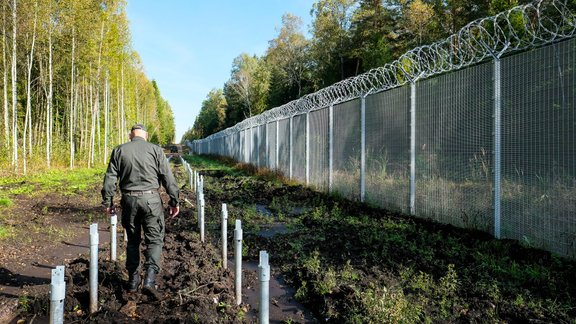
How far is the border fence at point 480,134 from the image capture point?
5410 millimetres

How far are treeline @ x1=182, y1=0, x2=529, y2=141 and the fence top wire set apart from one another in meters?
12.8

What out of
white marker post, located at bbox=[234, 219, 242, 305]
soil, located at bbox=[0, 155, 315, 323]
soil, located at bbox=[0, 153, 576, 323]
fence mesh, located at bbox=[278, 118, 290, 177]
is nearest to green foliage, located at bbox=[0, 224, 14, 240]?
soil, located at bbox=[0, 155, 315, 323]

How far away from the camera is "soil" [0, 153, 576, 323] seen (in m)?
3.96

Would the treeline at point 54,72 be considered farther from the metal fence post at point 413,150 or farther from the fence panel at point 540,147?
the fence panel at point 540,147

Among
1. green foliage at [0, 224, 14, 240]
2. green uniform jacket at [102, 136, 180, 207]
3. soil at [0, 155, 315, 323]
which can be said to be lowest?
soil at [0, 155, 315, 323]

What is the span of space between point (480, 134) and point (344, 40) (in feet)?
119

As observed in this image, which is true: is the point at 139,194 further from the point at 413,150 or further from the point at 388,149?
the point at 388,149

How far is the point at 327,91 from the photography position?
40.5 ft

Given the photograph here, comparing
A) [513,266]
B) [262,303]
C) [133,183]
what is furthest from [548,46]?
[133,183]

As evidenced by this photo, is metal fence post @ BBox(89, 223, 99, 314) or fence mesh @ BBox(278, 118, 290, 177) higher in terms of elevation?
fence mesh @ BBox(278, 118, 290, 177)

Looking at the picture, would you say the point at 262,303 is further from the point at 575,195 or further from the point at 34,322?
the point at 575,195

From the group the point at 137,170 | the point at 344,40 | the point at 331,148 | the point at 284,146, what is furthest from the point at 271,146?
the point at 344,40

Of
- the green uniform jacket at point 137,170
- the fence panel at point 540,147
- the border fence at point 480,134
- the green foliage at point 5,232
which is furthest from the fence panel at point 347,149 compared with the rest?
the green foliage at point 5,232

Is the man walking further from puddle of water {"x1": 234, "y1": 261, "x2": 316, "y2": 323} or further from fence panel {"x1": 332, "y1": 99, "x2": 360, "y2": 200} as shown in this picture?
fence panel {"x1": 332, "y1": 99, "x2": 360, "y2": 200}
